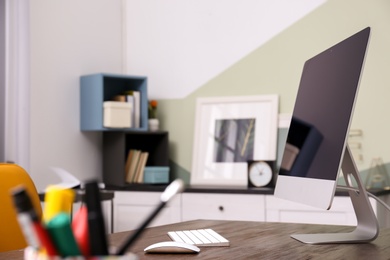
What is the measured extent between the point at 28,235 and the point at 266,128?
3.17 m

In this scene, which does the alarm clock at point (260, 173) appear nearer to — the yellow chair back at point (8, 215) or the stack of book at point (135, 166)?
the stack of book at point (135, 166)

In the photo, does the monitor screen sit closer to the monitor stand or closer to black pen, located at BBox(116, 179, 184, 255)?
the monitor stand

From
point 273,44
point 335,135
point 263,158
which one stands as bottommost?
point 263,158

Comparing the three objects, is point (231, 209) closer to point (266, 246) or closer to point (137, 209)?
point (137, 209)

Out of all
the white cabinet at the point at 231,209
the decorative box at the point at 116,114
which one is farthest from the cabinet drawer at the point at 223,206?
the decorative box at the point at 116,114

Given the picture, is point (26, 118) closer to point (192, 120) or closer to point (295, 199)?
point (192, 120)

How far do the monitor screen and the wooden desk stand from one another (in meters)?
0.13

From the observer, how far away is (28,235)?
25.5 inches

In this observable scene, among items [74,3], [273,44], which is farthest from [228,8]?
[74,3]

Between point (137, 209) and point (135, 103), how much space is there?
0.78 m

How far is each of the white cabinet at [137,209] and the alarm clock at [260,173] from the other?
1.63ft

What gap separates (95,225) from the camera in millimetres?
630

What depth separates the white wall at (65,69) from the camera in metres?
3.66

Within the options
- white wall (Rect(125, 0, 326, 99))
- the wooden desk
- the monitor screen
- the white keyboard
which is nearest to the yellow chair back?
the wooden desk
